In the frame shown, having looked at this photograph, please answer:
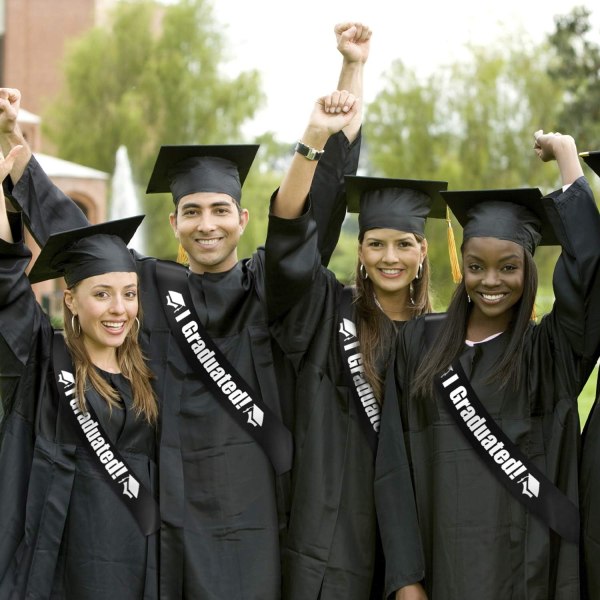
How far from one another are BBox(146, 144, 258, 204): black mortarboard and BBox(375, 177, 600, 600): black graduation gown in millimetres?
1277

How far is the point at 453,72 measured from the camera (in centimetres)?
2777

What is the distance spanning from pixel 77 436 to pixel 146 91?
2646 cm

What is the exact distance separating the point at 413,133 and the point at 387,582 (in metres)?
24.1

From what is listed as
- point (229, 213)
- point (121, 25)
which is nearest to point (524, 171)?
point (121, 25)

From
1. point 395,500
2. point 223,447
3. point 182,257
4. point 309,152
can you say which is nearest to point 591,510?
point 395,500

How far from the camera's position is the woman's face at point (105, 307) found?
447 cm

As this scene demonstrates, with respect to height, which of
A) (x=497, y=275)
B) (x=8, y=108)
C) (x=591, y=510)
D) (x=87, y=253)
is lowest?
(x=591, y=510)

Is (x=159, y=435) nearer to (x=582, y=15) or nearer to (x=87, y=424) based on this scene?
(x=87, y=424)

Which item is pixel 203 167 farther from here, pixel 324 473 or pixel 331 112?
pixel 324 473

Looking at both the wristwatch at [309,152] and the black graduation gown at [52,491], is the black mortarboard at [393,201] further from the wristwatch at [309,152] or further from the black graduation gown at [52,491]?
the black graduation gown at [52,491]

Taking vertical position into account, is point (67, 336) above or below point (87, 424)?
above

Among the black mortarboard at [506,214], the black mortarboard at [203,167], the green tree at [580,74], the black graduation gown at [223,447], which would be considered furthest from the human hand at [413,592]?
the green tree at [580,74]

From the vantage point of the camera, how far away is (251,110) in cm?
2997

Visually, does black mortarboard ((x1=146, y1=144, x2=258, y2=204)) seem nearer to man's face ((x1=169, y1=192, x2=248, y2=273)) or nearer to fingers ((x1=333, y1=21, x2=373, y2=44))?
man's face ((x1=169, y1=192, x2=248, y2=273))
